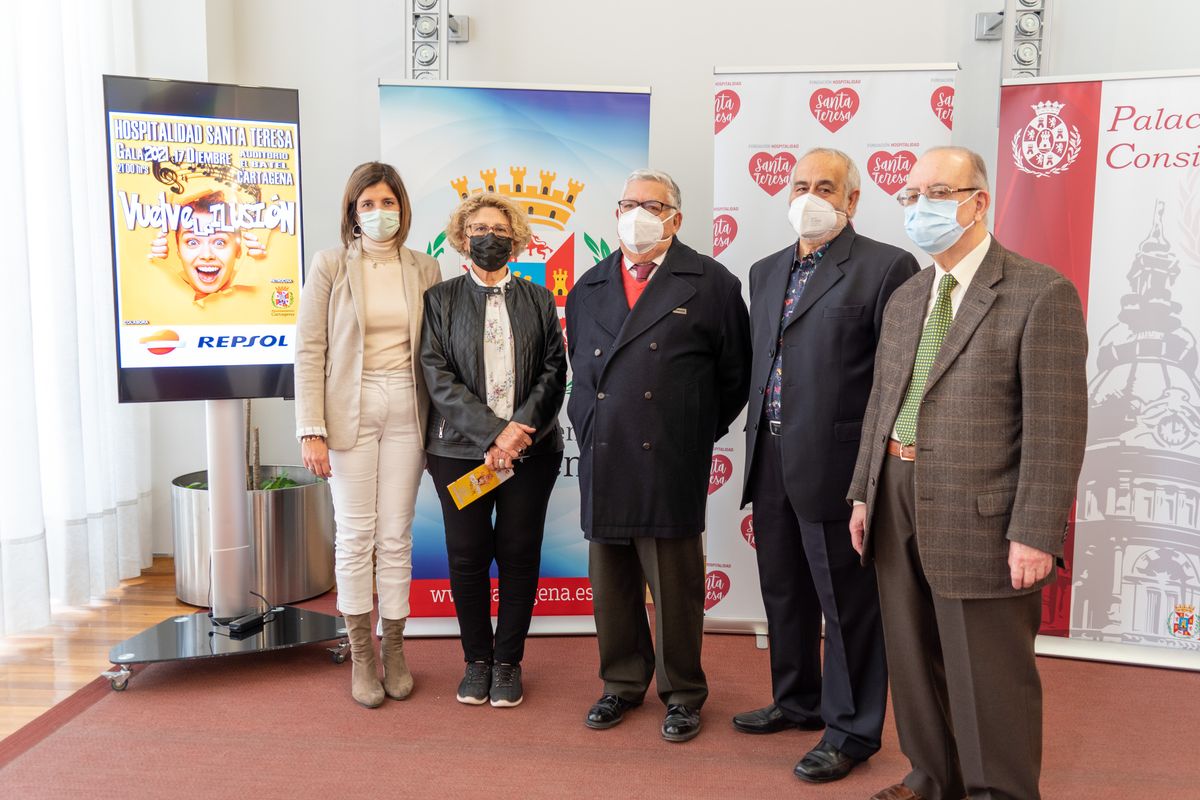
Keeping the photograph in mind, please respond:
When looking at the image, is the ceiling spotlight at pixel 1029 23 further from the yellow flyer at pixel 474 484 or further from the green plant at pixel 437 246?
the yellow flyer at pixel 474 484

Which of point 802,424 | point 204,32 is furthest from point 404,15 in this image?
point 802,424

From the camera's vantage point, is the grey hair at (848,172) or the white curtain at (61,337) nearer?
the grey hair at (848,172)

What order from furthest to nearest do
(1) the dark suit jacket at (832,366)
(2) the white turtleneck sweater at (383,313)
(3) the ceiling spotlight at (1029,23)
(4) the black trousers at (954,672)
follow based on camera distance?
(3) the ceiling spotlight at (1029,23) → (2) the white turtleneck sweater at (383,313) → (1) the dark suit jacket at (832,366) → (4) the black trousers at (954,672)

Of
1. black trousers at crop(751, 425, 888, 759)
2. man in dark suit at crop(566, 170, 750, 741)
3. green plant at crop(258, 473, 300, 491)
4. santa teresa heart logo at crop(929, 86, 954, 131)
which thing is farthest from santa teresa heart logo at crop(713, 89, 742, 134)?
green plant at crop(258, 473, 300, 491)

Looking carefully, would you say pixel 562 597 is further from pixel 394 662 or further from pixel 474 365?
pixel 474 365

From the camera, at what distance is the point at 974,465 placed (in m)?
1.90

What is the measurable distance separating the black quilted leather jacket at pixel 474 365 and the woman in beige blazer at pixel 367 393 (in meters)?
0.08

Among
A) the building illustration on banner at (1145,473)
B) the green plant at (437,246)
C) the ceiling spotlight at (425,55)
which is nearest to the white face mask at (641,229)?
the green plant at (437,246)

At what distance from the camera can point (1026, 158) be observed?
332cm

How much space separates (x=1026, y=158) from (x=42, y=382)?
3.83 m

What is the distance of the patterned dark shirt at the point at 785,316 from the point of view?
2.50 meters

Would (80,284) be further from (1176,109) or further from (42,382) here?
(1176,109)

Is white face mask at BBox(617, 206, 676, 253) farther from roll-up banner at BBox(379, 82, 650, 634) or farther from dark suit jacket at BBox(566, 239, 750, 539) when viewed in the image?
roll-up banner at BBox(379, 82, 650, 634)

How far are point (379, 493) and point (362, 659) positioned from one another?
0.54 metres
